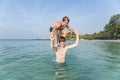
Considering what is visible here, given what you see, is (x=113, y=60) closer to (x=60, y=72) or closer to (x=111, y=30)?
(x=60, y=72)

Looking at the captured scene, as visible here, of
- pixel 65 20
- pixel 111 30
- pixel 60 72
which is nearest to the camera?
pixel 60 72

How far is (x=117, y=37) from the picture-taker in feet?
230

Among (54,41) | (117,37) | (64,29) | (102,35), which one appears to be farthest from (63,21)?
(102,35)

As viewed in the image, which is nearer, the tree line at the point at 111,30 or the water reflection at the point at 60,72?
the water reflection at the point at 60,72

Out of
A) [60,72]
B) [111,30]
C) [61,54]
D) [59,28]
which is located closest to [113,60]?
[61,54]

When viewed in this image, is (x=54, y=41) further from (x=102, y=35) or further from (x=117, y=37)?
(x=102, y=35)

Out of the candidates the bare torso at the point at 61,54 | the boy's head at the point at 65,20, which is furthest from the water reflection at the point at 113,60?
the boy's head at the point at 65,20

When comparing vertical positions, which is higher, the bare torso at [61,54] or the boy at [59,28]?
the boy at [59,28]

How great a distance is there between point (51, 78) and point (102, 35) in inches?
3096

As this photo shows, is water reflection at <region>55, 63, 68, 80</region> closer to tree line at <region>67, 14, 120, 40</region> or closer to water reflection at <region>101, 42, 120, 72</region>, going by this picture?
water reflection at <region>101, 42, 120, 72</region>

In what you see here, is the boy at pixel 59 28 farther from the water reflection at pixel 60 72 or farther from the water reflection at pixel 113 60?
the water reflection at pixel 113 60

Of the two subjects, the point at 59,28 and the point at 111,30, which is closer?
the point at 59,28

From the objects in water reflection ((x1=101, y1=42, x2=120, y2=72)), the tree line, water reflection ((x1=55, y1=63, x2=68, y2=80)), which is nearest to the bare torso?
water reflection ((x1=55, y1=63, x2=68, y2=80))

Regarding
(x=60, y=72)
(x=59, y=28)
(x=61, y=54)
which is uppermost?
(x=59, y=28)
